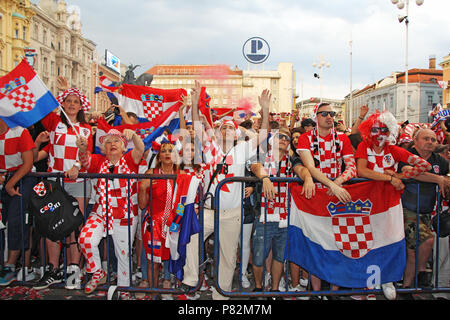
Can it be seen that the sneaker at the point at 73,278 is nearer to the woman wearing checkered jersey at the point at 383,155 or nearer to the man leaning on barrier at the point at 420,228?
the woman wearing checkered jersey at the point at 383,155

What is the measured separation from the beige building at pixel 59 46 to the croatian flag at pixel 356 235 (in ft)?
165

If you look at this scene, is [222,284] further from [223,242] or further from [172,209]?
[172,209]

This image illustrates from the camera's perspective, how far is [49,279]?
12.5 feet

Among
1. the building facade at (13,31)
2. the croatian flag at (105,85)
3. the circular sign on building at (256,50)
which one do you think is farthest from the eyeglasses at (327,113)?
the building facade at (13,31)

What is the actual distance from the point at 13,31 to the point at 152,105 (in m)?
43.4

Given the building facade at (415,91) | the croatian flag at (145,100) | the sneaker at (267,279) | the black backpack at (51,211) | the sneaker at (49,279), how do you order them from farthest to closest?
the building facade at (415,91) < the croatian flag at (145,100) < the sneaker at (267,279) < the sneaker at (49,279) < the black backpack at (51,211)

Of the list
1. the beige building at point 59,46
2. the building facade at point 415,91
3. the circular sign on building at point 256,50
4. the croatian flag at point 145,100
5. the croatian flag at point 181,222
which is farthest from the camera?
the building facade at point 415,91

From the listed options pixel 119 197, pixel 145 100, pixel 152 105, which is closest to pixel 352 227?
pixel 119 197

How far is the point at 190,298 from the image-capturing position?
3771 millimetres

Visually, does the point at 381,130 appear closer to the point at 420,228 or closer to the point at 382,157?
the point at 382,157

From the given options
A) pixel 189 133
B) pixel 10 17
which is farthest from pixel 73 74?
pixel 189 133

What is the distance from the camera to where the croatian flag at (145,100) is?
19.7 ft

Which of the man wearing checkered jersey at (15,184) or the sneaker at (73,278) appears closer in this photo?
the sneaker at (73,278)

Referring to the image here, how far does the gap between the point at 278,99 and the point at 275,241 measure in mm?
79643
